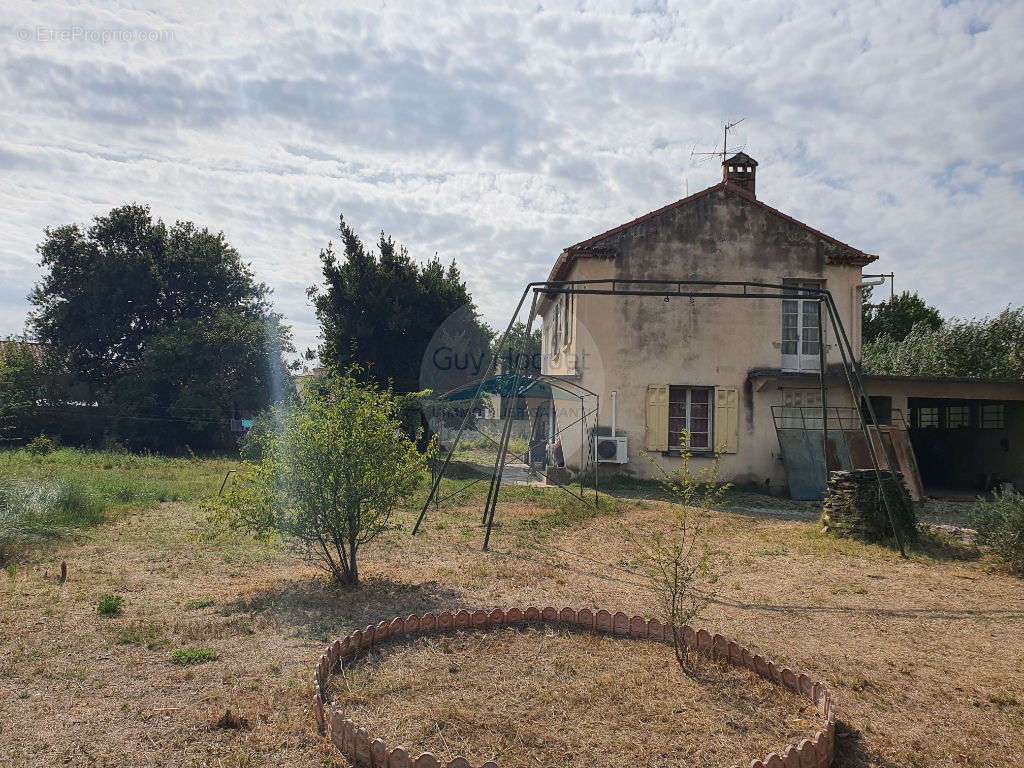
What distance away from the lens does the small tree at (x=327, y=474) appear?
23.0ft

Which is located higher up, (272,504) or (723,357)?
(723,357)

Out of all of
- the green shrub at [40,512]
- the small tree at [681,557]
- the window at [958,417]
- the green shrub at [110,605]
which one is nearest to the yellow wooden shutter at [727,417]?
the small tree at [681,557]

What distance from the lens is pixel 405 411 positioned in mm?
22297

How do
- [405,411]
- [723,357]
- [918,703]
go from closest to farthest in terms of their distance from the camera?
[918,703]
[723,357]
[405,411]

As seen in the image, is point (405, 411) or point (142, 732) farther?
point (405, 411)

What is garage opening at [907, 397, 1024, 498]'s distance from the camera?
1588 cm

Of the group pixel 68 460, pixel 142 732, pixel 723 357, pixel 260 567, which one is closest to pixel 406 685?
pixel 142 732

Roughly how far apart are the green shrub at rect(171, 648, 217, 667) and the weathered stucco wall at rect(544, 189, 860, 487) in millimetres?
12257

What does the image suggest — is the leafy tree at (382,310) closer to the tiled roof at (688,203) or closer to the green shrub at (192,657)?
Answer: the tiled roof at (688,203)

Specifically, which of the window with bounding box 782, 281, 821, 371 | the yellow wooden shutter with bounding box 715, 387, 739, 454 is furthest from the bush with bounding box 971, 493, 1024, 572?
the window with bounding box 782, 281, 821, 371

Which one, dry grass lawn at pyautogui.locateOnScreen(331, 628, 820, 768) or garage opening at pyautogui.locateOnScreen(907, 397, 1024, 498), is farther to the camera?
garage opening at pyautogui.locateOnScreen(907, 397, 1024, 498)

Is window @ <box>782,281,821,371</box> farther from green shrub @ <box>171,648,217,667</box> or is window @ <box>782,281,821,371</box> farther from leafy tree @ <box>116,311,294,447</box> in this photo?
leafy tree @ <box>116,311,294,447</box>

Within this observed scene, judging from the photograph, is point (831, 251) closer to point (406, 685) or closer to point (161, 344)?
point (406, 685)

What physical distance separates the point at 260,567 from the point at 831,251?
576 inches
